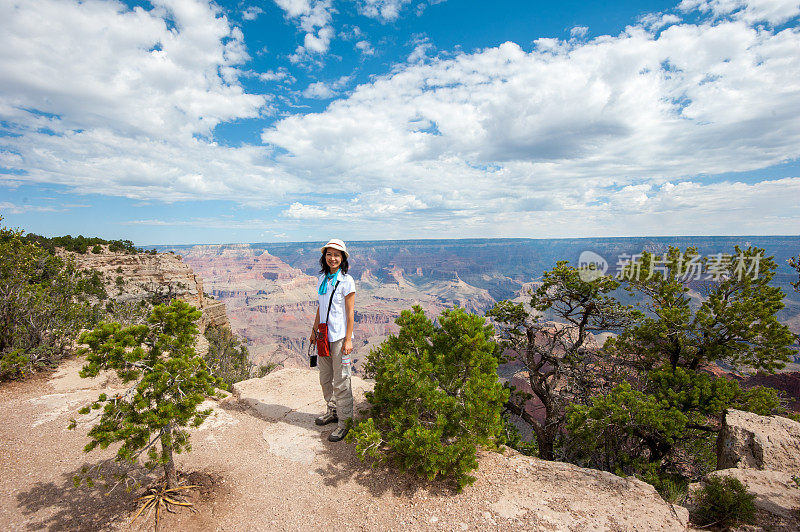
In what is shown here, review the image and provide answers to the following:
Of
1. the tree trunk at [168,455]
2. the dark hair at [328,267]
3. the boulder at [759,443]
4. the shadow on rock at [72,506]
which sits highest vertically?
the dark hair at [328,267]

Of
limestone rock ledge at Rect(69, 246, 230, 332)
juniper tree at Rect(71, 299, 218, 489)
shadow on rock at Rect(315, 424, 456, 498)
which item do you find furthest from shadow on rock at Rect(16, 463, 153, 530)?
limestone rock ledge at Rect(69, 246, 230, 332)

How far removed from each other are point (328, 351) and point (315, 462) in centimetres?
183

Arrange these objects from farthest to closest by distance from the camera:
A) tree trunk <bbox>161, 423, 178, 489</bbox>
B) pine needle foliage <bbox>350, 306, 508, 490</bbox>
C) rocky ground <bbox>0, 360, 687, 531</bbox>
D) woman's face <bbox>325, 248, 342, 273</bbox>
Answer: woman's face <bbox>325, 248, 342, 273</bbox> → pine needle foliage <bbox>350, 306, 508, 490</bbox> → rocky ground <bbox>0, 360, 687, 531</bbox> → tree trunk <bbox>161, 423, 178, 489</bbox>

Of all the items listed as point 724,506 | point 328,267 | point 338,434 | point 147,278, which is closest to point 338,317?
point 328,267

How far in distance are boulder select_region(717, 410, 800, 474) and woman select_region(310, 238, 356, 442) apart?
24.8 feet

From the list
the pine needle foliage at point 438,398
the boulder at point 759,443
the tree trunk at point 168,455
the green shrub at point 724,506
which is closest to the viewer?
the tree trunk at point 168,455

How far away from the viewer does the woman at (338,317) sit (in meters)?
5.57

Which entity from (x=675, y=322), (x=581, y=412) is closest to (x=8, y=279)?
(x=581, y=412)

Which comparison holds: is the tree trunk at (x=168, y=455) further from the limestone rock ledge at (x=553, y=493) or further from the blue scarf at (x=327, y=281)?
the blue scarf at (x=327, y=281)

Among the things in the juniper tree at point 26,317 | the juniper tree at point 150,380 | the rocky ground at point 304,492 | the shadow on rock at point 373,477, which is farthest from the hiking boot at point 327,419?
the juniper tree at point 26,317

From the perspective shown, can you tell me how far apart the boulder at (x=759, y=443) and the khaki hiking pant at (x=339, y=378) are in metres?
7.49

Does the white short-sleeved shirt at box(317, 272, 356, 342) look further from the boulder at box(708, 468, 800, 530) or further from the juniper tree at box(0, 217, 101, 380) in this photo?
the juniper tree at box(0, 217, 101, 380)

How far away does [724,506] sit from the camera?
177 inches

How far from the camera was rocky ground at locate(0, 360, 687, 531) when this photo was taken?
13.8 ft
